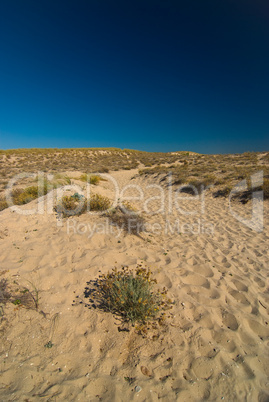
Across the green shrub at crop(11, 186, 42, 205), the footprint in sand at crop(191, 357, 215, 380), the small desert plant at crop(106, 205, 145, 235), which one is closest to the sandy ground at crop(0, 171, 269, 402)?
the footprint in sand at crop(191, 357, 215, 380)

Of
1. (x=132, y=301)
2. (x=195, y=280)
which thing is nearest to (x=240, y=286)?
(x=195, y=280)

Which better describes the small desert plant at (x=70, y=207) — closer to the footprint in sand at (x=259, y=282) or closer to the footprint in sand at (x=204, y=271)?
the footprint in sand at (x=204, y=271)

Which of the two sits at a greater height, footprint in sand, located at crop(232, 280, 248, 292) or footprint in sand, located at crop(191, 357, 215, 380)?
footprint in sand, located at crop(232, 280, 248, 292)

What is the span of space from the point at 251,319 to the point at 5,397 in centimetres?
324

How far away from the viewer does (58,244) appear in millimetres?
4512

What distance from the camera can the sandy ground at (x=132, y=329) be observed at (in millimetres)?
1933

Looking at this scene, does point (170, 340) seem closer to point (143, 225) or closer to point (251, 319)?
point (251, 319)

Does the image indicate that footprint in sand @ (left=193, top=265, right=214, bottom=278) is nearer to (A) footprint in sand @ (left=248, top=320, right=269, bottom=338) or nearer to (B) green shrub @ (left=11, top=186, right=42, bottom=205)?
(A) footprint in sand @ (left=248, top=320, right=269, bottom=338)

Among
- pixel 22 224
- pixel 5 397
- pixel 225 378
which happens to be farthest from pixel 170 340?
pixel 22 224

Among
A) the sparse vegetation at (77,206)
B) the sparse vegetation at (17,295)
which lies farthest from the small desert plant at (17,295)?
the sparse vegetation at (77,206)

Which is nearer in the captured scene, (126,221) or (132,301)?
(132,301)

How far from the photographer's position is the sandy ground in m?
1.93

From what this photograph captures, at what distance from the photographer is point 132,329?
2.54 metres

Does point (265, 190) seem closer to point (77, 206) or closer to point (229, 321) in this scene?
point (229, 321)
